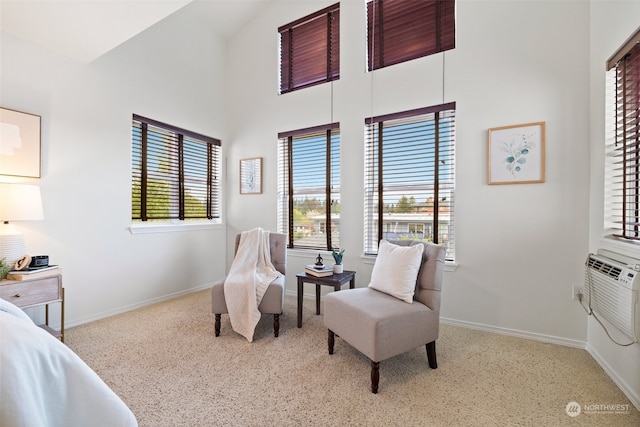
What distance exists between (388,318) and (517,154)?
6.18 feet

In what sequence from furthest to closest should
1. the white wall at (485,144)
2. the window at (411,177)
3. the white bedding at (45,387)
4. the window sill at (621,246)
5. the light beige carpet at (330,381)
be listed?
the window at (411,177) → the white wall at (485,144) → the window sill at (621,246) → the light beige carpet at (330,381) → the white bedding at (45,387)

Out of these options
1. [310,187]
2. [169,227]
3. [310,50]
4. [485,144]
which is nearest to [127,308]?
[169,227]

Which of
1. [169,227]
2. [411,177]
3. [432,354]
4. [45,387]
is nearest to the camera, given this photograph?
[45,387]

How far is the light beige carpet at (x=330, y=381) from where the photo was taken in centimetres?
154

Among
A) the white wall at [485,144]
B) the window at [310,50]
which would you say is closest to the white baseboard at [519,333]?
the white wall at [485,144]

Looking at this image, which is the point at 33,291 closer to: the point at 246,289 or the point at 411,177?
the point at 246,289

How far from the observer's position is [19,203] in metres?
2.09

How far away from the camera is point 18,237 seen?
218 cm

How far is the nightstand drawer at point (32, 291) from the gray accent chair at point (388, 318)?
2084mm

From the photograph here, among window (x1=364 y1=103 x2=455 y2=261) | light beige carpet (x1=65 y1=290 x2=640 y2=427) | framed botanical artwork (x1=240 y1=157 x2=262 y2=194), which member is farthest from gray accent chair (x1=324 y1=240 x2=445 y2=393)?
framed botanical artwork (x1=240 y1=157 x2=262 y2=194)

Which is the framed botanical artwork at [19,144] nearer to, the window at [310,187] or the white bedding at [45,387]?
the white bedding at [45,387]

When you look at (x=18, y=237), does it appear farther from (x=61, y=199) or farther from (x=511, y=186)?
(x=511, y=186)

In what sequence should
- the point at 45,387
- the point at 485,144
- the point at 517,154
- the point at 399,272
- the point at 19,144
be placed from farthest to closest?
the point at 485,144 → the point at 517,154 → the point at 19,144 → the point at 399,272 → the point at 45,387

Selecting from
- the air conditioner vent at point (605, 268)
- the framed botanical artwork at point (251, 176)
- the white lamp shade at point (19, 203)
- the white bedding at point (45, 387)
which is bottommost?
the white bedding at point (45, 387)
